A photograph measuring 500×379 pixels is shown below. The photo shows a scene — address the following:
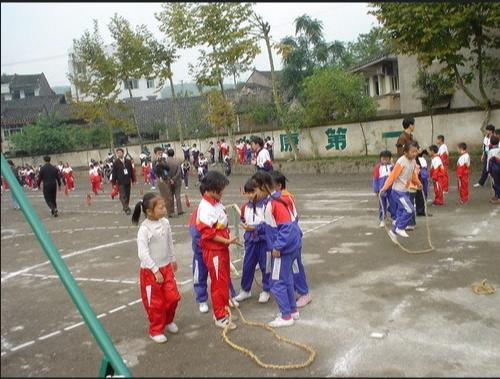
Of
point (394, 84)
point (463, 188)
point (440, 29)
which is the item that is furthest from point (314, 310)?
point (394, 84)

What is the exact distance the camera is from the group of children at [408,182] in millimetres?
7223

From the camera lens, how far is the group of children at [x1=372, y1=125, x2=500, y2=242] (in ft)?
23.7

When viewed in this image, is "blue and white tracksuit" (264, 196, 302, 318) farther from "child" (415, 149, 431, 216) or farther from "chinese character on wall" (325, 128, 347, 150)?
"chinese character on wall" (325, 128, 347, 150)

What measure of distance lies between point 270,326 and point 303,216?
5.90 m

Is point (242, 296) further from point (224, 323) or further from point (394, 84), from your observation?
point (394, 84)

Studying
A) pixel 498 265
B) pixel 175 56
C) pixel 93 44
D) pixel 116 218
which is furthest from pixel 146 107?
pixel 116 218

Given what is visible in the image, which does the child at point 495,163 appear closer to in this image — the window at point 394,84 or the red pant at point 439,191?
the red pant at point 439,191

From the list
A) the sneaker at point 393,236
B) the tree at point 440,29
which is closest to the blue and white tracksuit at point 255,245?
the sneaker at point 393,236

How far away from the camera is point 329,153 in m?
20.3

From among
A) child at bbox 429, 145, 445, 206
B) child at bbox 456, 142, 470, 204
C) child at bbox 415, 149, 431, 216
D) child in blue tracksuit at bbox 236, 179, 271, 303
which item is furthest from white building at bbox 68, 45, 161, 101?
child at bbox 456, 142, 470, 204

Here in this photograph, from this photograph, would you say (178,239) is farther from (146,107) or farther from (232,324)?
(146,107)

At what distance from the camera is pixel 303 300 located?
485 cm

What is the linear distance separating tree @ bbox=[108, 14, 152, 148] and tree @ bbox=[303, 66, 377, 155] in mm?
16326

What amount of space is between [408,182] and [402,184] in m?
0.11
